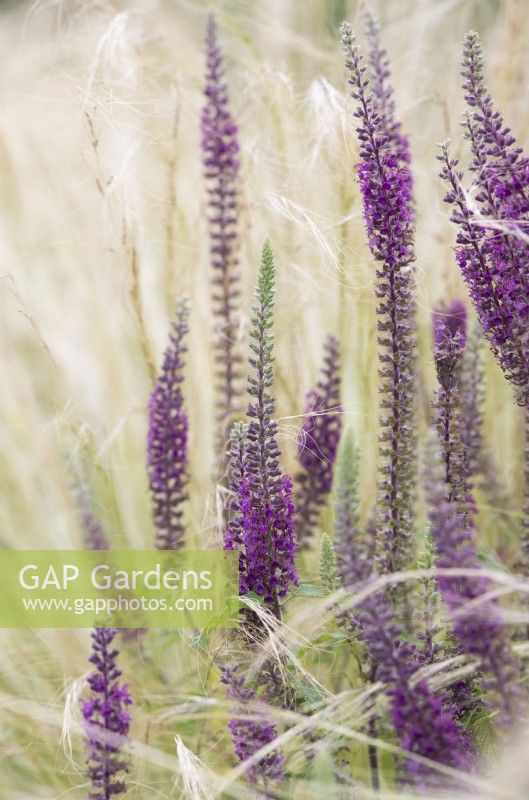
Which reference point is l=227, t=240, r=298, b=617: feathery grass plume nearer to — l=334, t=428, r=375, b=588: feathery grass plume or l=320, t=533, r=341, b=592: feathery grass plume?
l=320, t=533, r=341, b=592: feathery grass plume

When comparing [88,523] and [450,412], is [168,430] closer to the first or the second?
[88,523]

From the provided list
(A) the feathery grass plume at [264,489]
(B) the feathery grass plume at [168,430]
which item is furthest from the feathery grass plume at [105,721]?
(B) the feathery grass plume at [168,430]

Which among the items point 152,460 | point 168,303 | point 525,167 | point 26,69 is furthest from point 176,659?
point 26,69

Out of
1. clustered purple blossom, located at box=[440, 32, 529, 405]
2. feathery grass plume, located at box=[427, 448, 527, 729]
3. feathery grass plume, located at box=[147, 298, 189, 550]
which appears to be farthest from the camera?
feathery grass plume, located at box=[147, 298, 189, 550]

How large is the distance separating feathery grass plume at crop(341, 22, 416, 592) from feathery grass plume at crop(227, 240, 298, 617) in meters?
0.14

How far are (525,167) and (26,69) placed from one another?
5.66ft

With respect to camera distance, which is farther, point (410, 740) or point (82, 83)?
point (82, 83)

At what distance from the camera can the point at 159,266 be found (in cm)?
267

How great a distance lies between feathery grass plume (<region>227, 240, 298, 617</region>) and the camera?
1062 millimetres

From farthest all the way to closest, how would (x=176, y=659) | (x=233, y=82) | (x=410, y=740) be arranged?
(x=233, y=82) → (x=176, y=659) → (x=410, y=740)

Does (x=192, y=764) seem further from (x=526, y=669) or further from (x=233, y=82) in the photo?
(x=233, y=82)

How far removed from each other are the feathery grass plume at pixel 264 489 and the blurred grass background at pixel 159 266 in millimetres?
191

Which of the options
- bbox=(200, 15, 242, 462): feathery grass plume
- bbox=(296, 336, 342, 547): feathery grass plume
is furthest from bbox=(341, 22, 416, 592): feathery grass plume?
bbox=(200, 15, 242, 462): feathery grass plume

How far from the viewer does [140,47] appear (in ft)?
6.16
